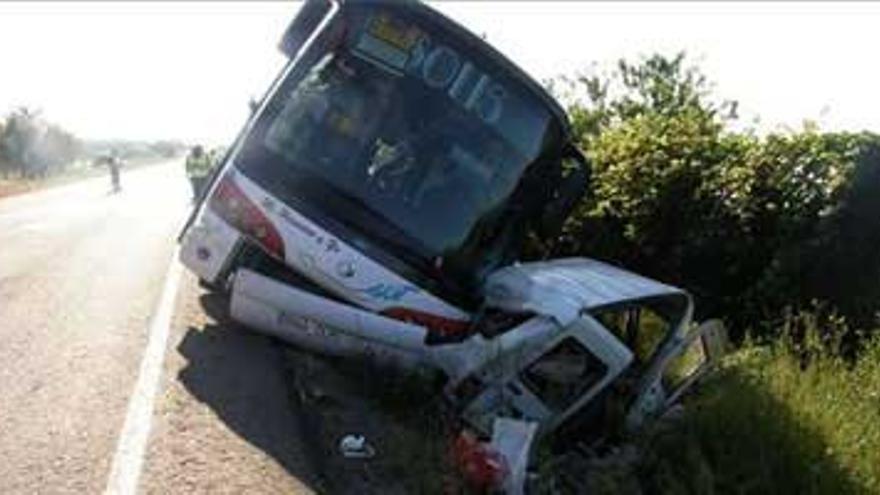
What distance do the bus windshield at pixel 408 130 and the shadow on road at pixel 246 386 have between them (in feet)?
4.33

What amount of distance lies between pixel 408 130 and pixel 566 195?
1.42 meters

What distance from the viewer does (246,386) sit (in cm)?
844

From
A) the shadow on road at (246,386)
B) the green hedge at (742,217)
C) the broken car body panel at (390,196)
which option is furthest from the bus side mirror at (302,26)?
the green hedge at (742,217)

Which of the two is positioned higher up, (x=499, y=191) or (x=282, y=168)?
(x=499, y=191)

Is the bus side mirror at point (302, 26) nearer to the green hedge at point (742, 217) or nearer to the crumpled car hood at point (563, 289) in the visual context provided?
the crumpled car hood at point (563, 289)

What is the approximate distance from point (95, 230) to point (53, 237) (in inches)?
105

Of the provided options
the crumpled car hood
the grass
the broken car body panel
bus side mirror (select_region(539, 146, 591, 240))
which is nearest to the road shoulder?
the broken car body panel

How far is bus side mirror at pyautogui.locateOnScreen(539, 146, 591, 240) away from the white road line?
3.19 meters

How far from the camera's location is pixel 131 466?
6.46m

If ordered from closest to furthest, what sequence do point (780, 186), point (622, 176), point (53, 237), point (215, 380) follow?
point (215, 380)
point (780, 186)
point (622, 176)
point (53, 237)

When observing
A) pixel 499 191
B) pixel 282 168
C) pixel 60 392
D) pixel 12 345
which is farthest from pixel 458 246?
pixel 12 345

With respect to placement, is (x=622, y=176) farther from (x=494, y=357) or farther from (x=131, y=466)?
(x=131, y=466)

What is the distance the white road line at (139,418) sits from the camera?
6230 mm

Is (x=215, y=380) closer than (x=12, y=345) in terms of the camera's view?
Yes
